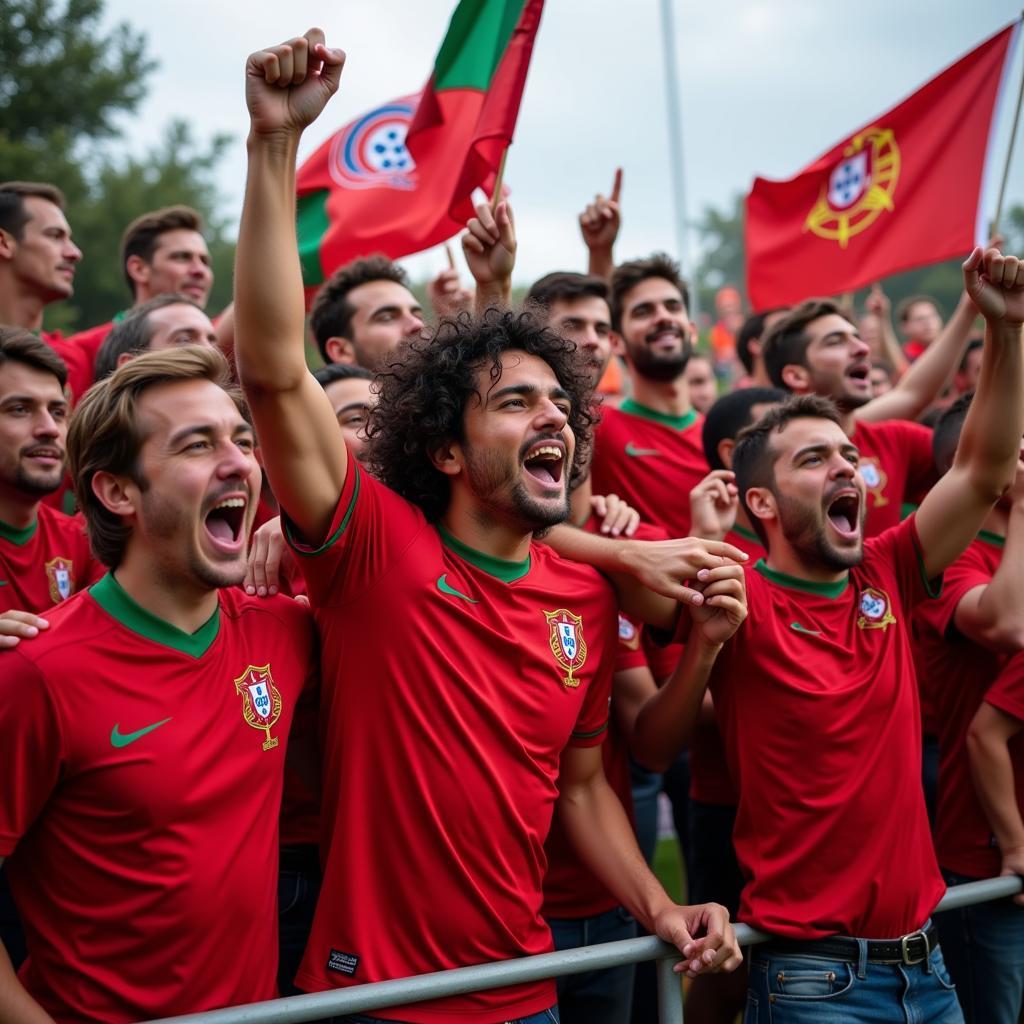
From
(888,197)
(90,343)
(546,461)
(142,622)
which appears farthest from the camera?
(888,197)

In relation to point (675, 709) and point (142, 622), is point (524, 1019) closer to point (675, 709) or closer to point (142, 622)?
point (675, 709)

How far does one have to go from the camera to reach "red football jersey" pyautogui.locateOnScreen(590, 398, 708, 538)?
526cm

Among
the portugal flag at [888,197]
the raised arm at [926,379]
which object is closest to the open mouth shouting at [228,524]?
the raised arm at [926,379]

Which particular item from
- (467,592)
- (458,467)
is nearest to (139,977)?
(467,592)

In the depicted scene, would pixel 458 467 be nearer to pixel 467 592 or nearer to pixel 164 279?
pixel 467 592

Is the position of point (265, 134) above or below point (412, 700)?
above

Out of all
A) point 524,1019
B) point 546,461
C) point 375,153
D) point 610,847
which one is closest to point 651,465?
point 546,461

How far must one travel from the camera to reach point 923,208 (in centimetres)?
723

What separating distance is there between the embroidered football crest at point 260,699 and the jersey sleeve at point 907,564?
2159 mm

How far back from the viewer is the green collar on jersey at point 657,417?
562 centimetres

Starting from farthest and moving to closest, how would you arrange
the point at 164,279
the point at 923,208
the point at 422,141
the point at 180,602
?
the point at 923,208 < the point at 164,279 < the point at 422,141 < the point at 180,602

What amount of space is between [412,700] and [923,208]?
18.5 feet

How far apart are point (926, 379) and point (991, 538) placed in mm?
1452

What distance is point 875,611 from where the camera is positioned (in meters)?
3.88
